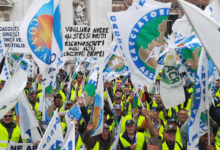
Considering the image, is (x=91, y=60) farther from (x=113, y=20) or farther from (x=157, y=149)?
(x=157, y=149)

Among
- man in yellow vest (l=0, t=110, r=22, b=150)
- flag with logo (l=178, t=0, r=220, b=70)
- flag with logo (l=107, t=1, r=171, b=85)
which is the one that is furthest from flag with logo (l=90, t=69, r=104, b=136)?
flag with logo (l=178, t=0, r=220, b=70)

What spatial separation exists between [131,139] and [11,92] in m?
2.02

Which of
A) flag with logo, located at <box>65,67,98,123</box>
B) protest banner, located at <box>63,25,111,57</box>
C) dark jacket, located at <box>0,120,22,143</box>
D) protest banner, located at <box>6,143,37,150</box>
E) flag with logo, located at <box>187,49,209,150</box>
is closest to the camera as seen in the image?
flag with logo, located at <box>187,49,209,150</box>

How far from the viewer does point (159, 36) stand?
459cm

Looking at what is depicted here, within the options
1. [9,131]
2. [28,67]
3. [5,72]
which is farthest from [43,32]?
[28,67]

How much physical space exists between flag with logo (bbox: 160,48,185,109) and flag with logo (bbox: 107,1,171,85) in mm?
486

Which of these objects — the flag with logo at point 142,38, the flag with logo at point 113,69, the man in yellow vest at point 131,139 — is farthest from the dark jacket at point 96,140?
the flag with logo at point 113,69

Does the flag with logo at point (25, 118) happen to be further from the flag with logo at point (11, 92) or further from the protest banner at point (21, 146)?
the flag with logo at point (11, 92)

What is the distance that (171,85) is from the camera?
16.2 ft

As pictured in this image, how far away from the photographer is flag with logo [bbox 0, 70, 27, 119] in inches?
126

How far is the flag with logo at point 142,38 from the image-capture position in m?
4.54

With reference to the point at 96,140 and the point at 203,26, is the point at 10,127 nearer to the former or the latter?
the point at 96,140

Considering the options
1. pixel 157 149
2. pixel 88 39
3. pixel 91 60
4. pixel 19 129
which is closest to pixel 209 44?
pixel 157 149

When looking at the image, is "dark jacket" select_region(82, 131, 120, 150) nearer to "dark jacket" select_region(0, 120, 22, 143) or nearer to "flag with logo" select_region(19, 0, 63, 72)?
"dark jacket" select_region(0, 120, 22, 143)
